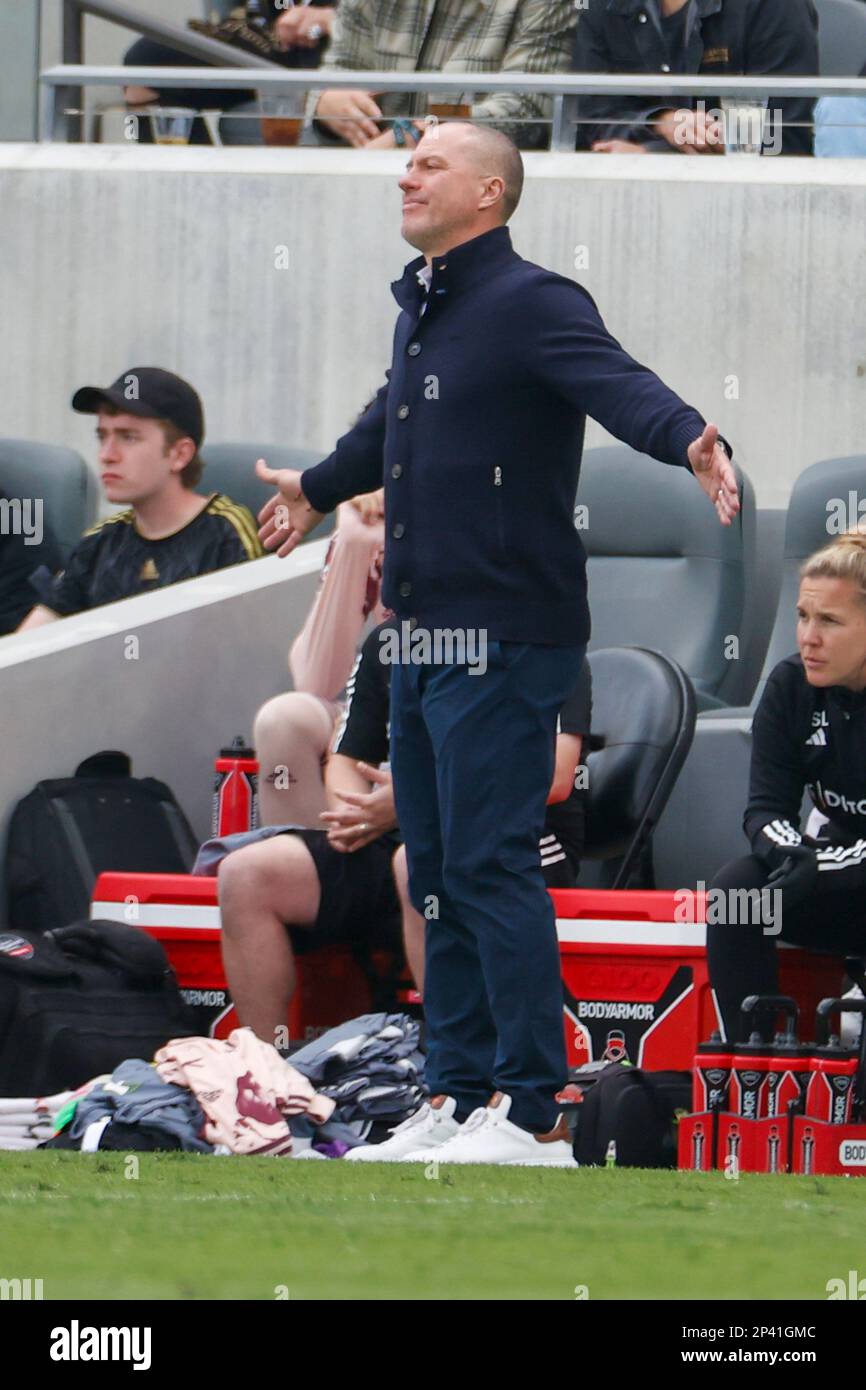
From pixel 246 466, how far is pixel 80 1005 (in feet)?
9.14

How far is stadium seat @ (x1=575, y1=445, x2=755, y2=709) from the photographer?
21.6ft

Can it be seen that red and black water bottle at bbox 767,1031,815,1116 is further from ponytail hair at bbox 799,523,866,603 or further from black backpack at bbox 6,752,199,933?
black backpack at bbox 6,752,199,933

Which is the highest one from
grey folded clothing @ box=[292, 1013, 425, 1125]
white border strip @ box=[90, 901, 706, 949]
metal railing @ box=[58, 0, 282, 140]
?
metal railing @ box=[58, 0, 282, 140]

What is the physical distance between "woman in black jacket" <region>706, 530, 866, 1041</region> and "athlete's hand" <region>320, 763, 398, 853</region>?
0.71 m

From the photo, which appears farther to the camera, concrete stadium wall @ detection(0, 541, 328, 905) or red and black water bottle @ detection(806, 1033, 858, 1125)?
concrete stadium wall @ detection(0, 541, 328, 905)

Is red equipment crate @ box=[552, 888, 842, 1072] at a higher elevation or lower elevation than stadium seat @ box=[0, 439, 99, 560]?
lower

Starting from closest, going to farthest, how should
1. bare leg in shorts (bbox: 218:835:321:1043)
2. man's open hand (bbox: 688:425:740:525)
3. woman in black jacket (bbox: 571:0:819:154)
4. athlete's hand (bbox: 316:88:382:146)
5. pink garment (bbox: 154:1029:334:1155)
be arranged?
man's open hand (bbox: 688:425:740:525), pink garment (bbox: 154:1029:334:1155), bare leg in shorts (bbox: 218:835:321:1043), woman in black jacket (bbox: 571:0:819:154), athlete's hand (bbox: 316:88:382:146)

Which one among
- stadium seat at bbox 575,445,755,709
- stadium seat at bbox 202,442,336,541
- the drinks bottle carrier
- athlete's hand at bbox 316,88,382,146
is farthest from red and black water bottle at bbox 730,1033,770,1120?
athlete's hand at bbox 316,88,382,146

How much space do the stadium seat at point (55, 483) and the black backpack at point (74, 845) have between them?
6.01 ft

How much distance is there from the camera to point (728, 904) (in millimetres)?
4703

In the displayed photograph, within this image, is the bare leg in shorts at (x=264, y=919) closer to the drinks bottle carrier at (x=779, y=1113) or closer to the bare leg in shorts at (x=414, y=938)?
the bare leg in shorts at (x=414, y=938)

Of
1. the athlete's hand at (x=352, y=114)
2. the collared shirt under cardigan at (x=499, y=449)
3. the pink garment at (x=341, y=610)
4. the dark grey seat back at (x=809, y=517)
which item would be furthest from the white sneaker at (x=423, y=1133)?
the athlete's hand at (x=352, y=114)

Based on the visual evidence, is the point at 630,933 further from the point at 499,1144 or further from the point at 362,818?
the point at 499,1144
